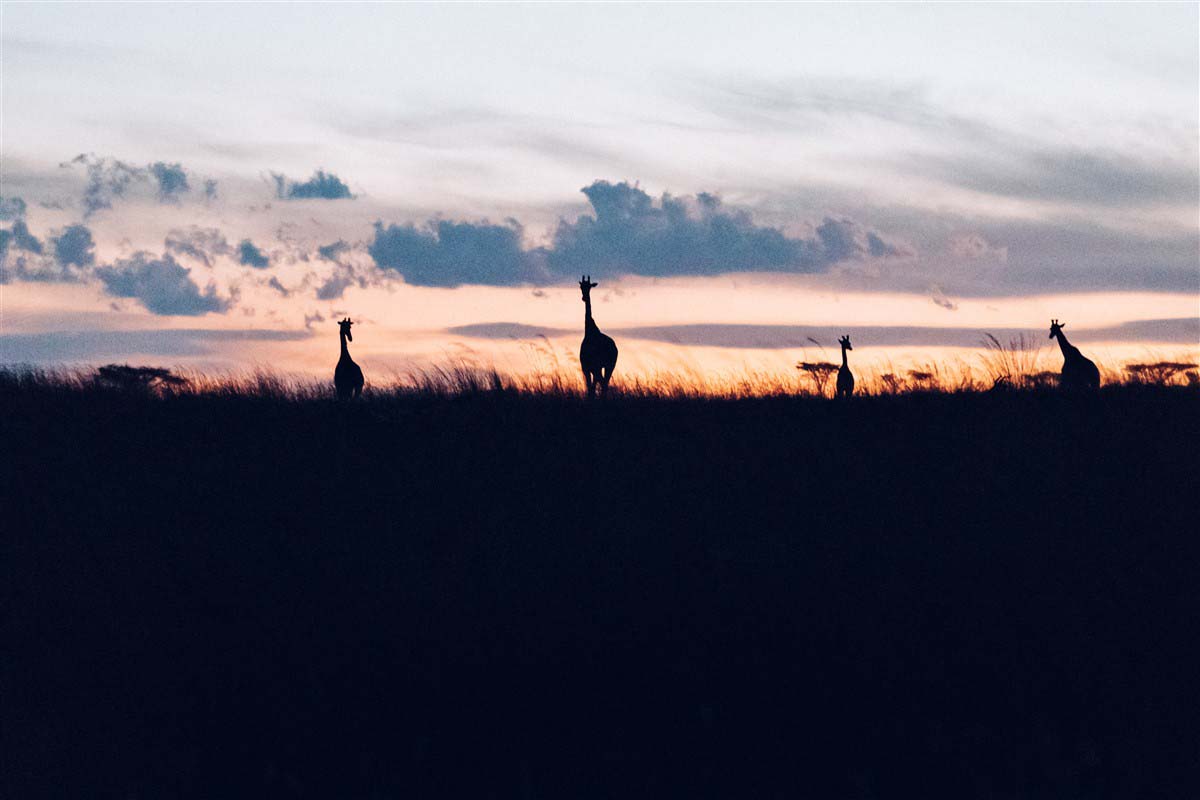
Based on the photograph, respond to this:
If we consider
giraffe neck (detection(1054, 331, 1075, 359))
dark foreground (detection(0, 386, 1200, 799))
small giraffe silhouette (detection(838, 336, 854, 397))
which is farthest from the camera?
giraffe neck (detection(1054, 331, 1075, 359))

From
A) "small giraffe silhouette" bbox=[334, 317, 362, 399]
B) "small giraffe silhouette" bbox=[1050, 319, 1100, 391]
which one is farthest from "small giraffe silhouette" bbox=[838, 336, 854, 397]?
"small giraffe silhouette" bbox=[334, 317, 362, 399]

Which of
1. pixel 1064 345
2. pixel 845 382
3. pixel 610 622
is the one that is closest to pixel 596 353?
pixel 845 382

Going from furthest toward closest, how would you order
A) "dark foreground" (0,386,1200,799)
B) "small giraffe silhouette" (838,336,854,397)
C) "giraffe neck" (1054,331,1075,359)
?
"giraffe neck" (1054,331,1075,359)
"small giraffe silhouette" (838,336,854,397)
"dark foreground" (0,386,1200,799)

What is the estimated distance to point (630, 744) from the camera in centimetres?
505

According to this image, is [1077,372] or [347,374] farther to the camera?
[347,374]

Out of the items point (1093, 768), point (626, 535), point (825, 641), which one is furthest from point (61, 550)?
point (1093, 768)

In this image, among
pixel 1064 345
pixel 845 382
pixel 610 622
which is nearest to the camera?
pixel 610 622

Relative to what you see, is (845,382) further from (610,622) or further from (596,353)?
(610,622)

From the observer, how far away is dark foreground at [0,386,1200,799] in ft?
16.3

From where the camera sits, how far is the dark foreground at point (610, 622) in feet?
16.3

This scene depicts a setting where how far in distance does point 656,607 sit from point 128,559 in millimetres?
3323

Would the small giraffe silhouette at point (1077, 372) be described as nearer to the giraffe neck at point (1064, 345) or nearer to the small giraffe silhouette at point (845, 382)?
the giraffe neck at point (1064, 345)

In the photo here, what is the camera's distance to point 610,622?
596 cm

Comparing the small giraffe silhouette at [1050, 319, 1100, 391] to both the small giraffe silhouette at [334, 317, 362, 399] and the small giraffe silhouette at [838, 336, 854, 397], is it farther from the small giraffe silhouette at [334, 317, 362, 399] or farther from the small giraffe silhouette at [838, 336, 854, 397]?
the small giraffe silhouette at [334, 317, 362, 399]
